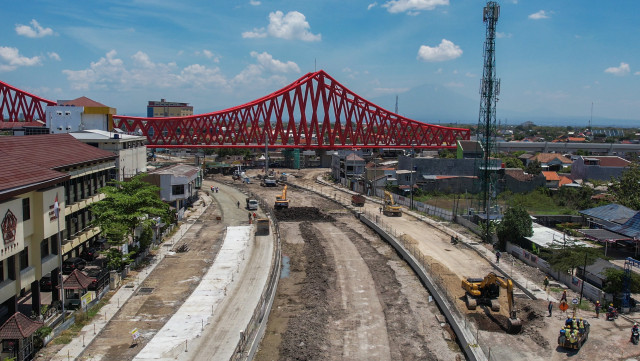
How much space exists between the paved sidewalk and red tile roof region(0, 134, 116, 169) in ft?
25.8

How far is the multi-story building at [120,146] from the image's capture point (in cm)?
4334

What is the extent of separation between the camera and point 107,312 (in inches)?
974

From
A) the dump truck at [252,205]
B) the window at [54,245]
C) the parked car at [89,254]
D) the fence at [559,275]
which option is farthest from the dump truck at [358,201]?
the window at [54,245]

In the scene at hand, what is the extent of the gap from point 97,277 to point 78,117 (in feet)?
101

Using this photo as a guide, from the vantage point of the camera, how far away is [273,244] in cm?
3972

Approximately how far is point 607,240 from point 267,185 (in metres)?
50.4

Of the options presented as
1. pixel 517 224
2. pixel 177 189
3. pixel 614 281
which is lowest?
pixel 614 281

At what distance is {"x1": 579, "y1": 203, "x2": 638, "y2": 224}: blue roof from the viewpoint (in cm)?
3944

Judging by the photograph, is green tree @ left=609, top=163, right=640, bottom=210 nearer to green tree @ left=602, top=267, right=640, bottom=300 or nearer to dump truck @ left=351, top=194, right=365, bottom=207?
green tree @ left=602, top=267, right=640, bottom=300

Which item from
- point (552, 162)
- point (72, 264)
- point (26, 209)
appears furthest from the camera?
point (552, 162)

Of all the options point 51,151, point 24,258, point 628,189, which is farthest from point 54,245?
point 628,189

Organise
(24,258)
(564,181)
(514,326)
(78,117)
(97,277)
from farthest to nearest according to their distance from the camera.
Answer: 1. (564,181)
2. (78,117)
3. (97,277)
4. (514,326)
5. (24,258)

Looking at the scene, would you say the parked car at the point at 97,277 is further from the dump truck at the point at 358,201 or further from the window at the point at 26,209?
the dump truck at the point at 358,201

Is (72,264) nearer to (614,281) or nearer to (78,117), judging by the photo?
(78,117)
